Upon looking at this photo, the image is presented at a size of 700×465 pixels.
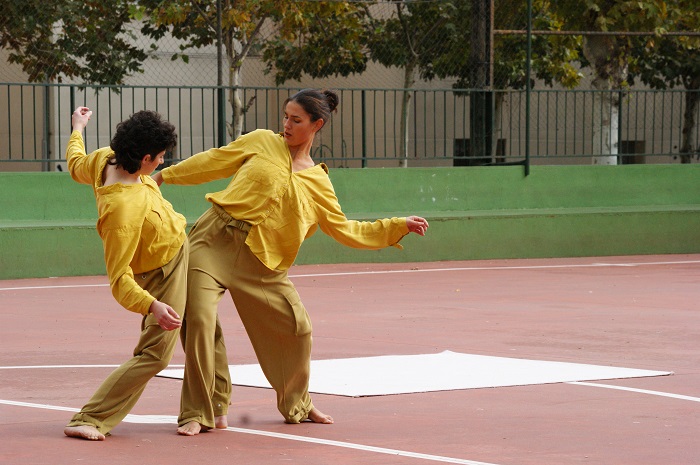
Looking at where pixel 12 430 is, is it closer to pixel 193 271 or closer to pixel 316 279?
pixel 193 271

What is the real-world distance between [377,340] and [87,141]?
35.4 ft

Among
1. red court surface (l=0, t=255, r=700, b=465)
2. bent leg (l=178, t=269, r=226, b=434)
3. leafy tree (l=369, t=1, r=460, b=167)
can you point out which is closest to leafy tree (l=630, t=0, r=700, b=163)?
leafy tree (l=369, t=1, r=460, b=167)

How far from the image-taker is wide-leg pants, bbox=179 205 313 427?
22.0 ft

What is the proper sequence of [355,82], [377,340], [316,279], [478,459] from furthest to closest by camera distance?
[355,82], [316,279], [377,340], [478,459]

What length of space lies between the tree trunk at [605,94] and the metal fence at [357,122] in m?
0.03

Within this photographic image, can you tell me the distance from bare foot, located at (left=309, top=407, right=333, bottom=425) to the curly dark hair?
158 centimetres

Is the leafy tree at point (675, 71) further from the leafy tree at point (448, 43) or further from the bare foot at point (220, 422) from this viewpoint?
the bare foot at point (220, 422)

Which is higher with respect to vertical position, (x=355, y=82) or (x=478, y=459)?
(x=355, y=82)

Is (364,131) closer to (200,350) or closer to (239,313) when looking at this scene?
(239,313)

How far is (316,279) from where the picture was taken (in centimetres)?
1585

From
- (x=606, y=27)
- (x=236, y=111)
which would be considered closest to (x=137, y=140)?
(x=236, y=111)

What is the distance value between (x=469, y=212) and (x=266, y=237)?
40.5ft

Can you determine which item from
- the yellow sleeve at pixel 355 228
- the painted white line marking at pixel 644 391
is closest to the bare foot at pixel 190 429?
the yellow sleeve at pixel 355 228

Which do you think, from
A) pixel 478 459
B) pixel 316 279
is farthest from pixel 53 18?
pixel 478 459
